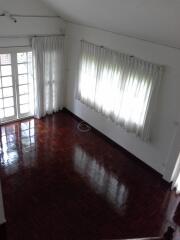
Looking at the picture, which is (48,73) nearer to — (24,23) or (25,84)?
(25,84)

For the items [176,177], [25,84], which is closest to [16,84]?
[25,84]

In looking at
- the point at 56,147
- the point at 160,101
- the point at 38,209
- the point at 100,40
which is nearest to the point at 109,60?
the point at 100,40

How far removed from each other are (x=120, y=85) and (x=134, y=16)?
1.69 m

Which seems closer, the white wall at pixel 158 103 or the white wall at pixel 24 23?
the white wall at pixel 158 103

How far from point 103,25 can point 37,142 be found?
2.99 metres

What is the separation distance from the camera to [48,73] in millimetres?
6383

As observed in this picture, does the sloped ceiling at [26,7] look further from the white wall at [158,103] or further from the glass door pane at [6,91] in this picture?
the glass door pane at [6,91]

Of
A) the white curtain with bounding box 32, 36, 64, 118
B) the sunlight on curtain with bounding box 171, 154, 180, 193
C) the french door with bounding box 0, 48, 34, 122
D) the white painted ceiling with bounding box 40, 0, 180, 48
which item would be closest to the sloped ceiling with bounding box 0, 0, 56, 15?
the white painted ceiling with bounding box 40, 0, 180, 48

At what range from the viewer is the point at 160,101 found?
452 centimetres

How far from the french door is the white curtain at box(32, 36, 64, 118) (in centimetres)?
20

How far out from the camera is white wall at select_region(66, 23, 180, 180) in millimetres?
4246

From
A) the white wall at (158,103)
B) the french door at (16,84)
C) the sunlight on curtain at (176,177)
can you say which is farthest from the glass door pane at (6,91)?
the sunlight on curtain at (176,177)

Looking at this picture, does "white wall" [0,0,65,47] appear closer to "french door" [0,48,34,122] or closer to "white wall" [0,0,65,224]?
"white wall" [0,0,65,224]

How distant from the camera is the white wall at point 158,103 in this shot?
4.25 meters
